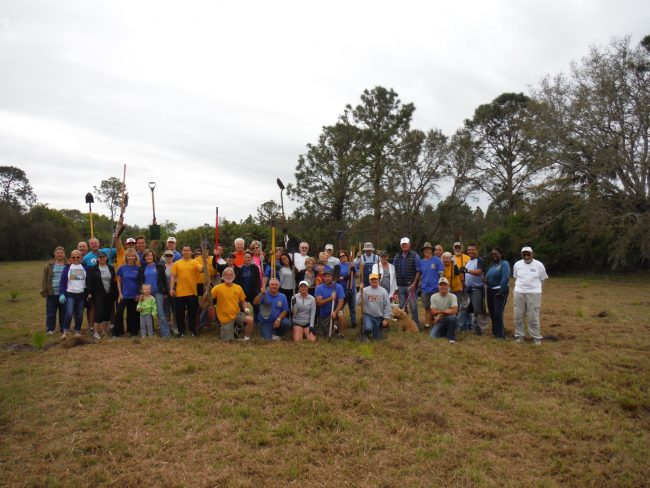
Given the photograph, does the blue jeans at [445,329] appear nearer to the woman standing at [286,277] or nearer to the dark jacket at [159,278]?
the woman standing at [286,277]

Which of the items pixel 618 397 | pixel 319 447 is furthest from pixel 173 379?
pixel 618 397

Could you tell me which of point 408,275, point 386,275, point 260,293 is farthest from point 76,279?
point 408,275

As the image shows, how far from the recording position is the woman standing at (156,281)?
8.24m

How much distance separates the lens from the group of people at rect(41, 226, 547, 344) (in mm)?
8055

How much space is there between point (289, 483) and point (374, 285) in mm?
4907

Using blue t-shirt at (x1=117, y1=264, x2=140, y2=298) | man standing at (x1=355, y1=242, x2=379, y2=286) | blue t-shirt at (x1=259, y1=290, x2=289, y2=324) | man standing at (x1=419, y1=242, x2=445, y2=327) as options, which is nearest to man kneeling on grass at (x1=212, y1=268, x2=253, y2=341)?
blue t-shirt at (x1=259, y1=290, x2=289, y2=324)

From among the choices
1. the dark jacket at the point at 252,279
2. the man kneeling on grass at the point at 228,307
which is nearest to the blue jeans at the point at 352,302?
the dark jacket at the point at 252,279

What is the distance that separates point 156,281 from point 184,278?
1.76ft

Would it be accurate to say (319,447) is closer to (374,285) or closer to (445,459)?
(445,459)

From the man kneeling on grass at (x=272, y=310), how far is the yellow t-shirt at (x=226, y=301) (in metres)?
0.43

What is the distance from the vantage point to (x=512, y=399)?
534cm

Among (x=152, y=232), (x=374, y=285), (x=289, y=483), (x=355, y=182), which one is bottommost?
(x=289, y=483)

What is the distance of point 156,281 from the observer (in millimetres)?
8258

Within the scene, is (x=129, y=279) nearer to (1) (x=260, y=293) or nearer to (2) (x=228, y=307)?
(2) (x=228, y=307)
